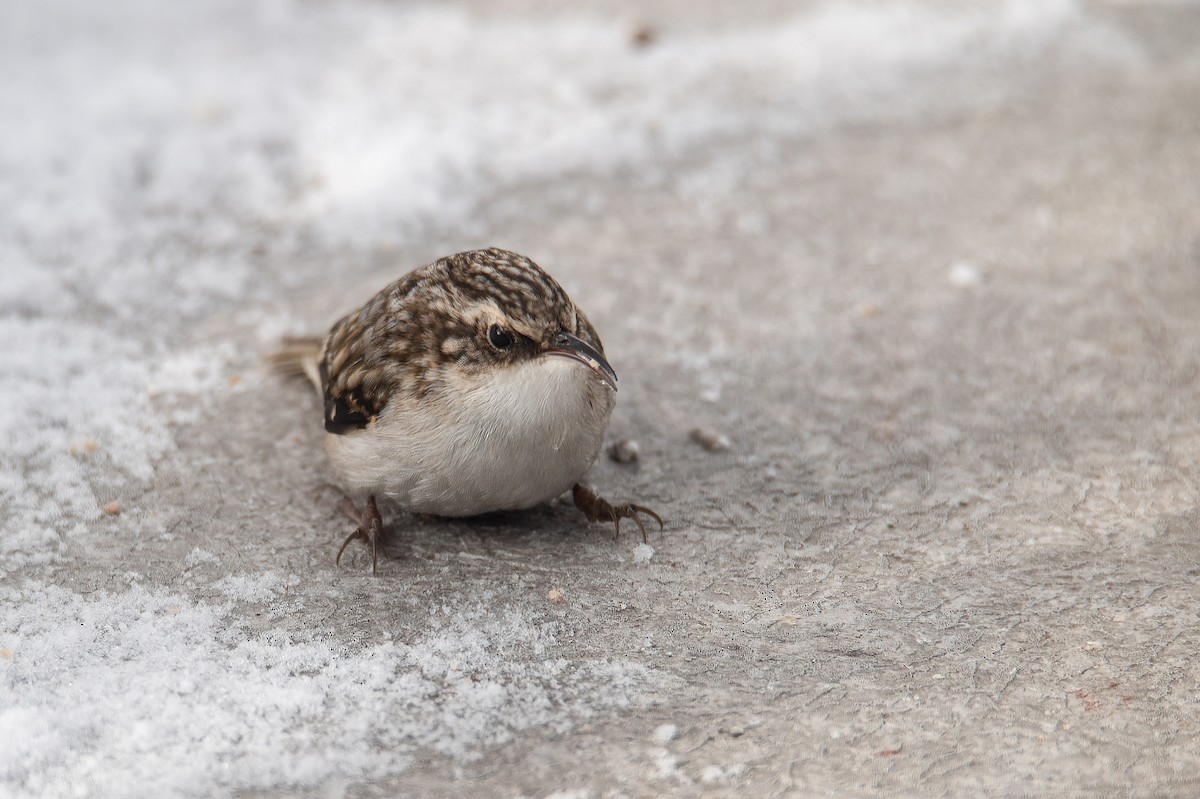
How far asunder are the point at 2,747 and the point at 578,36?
4867mm

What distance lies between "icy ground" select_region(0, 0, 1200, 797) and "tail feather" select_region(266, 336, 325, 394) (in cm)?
7

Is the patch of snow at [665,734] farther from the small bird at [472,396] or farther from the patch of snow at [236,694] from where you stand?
the small bird at [472,396]

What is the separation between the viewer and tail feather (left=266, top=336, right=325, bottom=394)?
13.8 feet

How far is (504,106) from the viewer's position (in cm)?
606

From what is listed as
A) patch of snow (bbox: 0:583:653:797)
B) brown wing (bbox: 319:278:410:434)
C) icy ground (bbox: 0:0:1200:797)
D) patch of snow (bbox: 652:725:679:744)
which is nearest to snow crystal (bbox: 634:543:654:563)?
icy ground (bbox: 0:0:1200:797)

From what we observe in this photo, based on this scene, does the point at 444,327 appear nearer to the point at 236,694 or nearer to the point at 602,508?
the point at 602,508

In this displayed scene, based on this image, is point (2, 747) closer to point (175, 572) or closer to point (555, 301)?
point (175, 572)

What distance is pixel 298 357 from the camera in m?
4.31

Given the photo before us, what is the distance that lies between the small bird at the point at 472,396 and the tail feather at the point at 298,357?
2.07 feet

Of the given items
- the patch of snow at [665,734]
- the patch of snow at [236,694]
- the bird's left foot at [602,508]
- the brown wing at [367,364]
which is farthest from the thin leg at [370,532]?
the patch of snow at [665,734]

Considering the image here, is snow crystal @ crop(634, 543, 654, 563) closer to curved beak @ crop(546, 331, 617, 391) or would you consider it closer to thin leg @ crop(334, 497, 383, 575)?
curved beak @ crop(546, 331, 617, 391)

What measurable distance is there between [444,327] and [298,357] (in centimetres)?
113

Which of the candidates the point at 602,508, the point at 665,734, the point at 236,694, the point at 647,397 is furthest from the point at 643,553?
the point at 236,694

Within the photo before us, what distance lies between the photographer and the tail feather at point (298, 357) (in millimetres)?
4219
